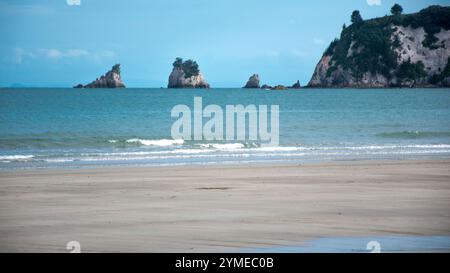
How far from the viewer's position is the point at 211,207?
494 inches

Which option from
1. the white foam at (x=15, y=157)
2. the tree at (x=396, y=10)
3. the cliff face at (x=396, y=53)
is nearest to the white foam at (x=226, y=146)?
the white foam at (x=15, y=157)

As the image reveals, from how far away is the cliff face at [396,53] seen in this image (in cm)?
17675

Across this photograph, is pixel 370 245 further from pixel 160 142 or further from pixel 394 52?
pixel 394 52

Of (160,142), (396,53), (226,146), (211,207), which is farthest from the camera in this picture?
(396,53)

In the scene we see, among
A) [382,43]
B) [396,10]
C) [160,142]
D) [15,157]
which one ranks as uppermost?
[396,10]

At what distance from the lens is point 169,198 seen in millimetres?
13812

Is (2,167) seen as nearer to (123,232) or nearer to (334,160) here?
(334,160)

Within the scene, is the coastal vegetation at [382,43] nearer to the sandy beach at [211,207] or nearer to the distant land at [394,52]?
the distant land at [394,52]

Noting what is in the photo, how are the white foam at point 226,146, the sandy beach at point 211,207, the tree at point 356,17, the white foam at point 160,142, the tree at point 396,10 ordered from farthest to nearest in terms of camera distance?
the tree at point 356,17 → the tree at point 396,10 → the white foam at point 160,142 → the white foam at point 226,146 → the sandy beach at point 211,207

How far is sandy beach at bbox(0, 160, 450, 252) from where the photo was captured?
9836 millimetres

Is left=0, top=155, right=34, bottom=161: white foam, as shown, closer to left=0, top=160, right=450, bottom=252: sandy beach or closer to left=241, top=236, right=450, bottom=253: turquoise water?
left=0, top=160, right=450, bottom=252: sandy beach

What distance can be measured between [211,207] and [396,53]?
6905 inches

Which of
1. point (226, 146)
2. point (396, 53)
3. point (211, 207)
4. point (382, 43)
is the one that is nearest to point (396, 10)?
point (382, 43)

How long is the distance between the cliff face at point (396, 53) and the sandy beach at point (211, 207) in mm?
164631
